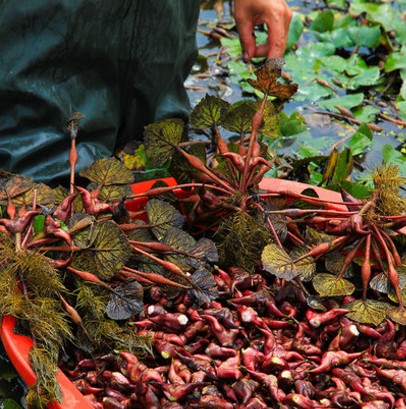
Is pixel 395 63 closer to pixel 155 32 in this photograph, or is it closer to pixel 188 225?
pixel 155 32

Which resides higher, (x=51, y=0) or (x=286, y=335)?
(x=51, y=0)

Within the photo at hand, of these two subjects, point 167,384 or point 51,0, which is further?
point 51,0

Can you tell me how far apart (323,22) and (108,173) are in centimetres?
183

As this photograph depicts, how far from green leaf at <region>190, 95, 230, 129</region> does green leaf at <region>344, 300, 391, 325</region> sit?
0.51m

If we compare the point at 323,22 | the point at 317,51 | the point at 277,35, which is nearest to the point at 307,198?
the point at 277,35

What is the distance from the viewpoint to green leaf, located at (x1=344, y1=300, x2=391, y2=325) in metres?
1.31

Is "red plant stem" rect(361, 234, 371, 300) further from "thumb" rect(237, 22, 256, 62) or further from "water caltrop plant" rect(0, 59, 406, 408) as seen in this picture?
"thumb" rect(237, 22, 256, 62)

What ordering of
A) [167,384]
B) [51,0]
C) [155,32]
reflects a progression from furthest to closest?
[155,32] → [51,0] → [167,384]

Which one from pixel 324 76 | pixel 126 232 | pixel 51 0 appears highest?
pixel 51 0

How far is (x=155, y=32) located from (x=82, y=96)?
29 centimetres

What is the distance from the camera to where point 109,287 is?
126 centimetres

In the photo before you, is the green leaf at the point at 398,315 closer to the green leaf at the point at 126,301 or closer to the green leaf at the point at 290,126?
the green leaf at the point at 126,301

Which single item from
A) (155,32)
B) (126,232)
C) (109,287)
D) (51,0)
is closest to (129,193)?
(126,232)

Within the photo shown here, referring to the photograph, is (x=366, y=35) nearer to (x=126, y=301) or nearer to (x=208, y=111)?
(x=208, y=111)
